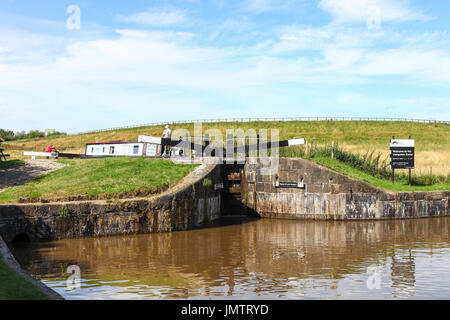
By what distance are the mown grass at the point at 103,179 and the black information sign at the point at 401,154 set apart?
10.0 meters

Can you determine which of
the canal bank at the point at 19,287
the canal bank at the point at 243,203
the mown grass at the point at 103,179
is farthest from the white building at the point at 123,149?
the canal bank at the point at 19,287

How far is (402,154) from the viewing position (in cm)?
2325

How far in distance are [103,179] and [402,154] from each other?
14150 millimetres

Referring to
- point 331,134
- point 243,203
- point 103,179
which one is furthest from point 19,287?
point 331,134

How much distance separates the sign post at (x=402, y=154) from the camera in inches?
912

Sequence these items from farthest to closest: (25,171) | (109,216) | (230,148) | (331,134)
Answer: (331,134), (230,148), (25,171), (109,216)

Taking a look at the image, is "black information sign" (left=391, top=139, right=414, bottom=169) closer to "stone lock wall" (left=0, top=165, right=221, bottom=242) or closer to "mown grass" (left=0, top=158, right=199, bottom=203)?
"mown grass" (left=0, top=158, right=199, bottom=203)

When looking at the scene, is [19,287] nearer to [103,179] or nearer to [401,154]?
[103,179]

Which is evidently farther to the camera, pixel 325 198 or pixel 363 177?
pixel 363 177

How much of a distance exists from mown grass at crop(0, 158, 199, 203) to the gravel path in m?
0.57

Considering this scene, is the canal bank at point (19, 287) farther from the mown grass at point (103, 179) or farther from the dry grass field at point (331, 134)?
the dry grass field at point (331, 134)

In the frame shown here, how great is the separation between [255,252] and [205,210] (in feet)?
18.3
